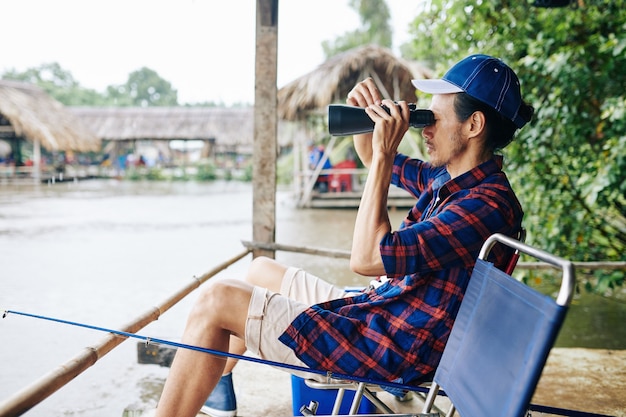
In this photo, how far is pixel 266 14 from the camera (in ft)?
8.53

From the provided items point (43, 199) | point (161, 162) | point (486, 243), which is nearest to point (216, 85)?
point (161, 162)

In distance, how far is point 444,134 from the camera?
1372 mm

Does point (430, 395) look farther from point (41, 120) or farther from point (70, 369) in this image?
point (41, 120)

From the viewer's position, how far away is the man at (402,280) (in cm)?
126

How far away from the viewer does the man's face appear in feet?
4.47

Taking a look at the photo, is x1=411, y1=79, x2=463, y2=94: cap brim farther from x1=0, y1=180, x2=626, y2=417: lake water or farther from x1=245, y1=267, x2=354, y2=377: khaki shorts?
x1=0, y1=180, x2=626, y2=417: lake water

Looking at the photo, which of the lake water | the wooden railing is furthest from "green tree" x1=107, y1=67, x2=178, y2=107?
the wooden railing

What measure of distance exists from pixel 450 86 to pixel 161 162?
890 inches

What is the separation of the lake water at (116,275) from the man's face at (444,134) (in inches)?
39.8

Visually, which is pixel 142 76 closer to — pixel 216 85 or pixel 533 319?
pixel 216 85

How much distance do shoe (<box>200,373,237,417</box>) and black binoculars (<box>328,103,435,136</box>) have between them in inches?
35.3

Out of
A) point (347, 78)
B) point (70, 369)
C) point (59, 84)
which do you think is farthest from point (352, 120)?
point (59, 84)

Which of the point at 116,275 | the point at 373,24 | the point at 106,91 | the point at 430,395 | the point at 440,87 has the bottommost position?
the point at 116,275

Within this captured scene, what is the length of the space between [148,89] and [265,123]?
107 ft
